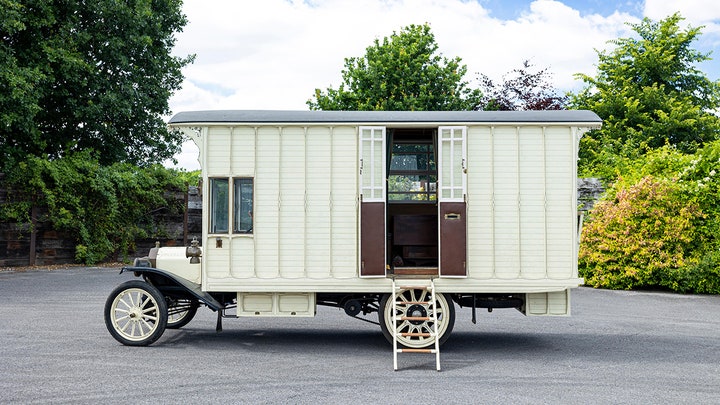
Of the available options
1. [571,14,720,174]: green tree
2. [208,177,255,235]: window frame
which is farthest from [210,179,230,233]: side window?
[571,14,720,174]: green tree

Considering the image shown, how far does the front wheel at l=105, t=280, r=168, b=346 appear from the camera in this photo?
303 inches

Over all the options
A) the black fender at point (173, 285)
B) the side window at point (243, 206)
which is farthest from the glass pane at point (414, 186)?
the black fender at point (173, 285)

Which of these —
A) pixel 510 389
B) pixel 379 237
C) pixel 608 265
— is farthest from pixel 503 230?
pixel 608 265

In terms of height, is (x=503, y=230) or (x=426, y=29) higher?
(x=426, y=29)

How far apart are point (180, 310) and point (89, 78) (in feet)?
50.2

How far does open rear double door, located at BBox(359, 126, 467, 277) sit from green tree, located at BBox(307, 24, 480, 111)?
1726cm

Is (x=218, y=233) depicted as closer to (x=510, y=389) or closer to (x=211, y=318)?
(x=211, y=318)

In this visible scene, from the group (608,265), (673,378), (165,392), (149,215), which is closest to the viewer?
(165,392)

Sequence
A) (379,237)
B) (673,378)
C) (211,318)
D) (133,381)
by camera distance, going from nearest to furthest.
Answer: (133,381)
(673,378)
(379,237)
(211,318)

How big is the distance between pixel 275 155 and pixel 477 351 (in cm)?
344

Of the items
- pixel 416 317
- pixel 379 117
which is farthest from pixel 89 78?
pixel 416 317

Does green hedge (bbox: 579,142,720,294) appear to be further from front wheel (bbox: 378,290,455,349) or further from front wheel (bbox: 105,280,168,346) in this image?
front wheel (bbox: 105,280,168,346)

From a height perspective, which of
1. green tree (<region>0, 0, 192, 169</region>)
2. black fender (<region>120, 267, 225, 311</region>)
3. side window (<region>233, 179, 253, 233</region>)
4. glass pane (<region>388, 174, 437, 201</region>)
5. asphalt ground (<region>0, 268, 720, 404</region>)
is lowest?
asphalt ground (<region>0, 268, 720, 404</region>)

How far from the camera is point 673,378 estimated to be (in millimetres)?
6520
